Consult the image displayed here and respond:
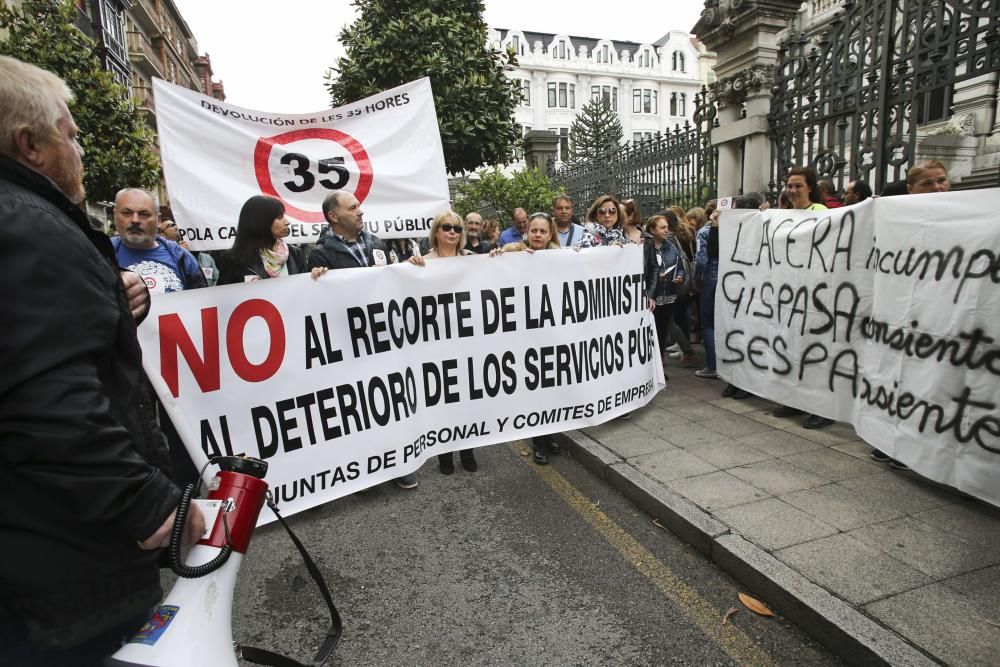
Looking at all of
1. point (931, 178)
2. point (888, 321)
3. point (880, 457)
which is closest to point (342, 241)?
point (888, 321)

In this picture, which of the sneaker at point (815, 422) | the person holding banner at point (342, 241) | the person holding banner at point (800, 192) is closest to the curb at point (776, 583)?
the sneaker at point (815, 422)

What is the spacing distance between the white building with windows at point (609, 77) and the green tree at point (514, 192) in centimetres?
3940

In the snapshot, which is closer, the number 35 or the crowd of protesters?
the crowd of protesters

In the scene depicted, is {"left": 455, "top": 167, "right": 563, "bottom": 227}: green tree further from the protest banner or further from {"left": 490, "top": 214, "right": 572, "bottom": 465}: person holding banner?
the protest banner

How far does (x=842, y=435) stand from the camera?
4.55m

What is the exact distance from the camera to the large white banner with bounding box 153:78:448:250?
4492 mm

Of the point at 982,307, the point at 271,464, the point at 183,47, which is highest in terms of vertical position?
the point at 183,47

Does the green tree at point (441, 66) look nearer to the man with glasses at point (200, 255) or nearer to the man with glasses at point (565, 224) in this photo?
the man with glasses at point (200, 255)

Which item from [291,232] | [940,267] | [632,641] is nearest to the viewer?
[632,641]

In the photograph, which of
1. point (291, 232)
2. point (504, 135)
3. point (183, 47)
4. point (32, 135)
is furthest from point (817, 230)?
point (183, 47)

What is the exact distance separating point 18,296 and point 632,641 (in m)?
2.40

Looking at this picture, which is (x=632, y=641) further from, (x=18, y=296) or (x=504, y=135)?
(x=504, y=135)

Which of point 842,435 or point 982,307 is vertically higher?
point 982,307

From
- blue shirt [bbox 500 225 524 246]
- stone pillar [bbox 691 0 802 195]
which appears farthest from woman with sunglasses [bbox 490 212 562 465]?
blue shirt [bbox 500 225 524 246]
